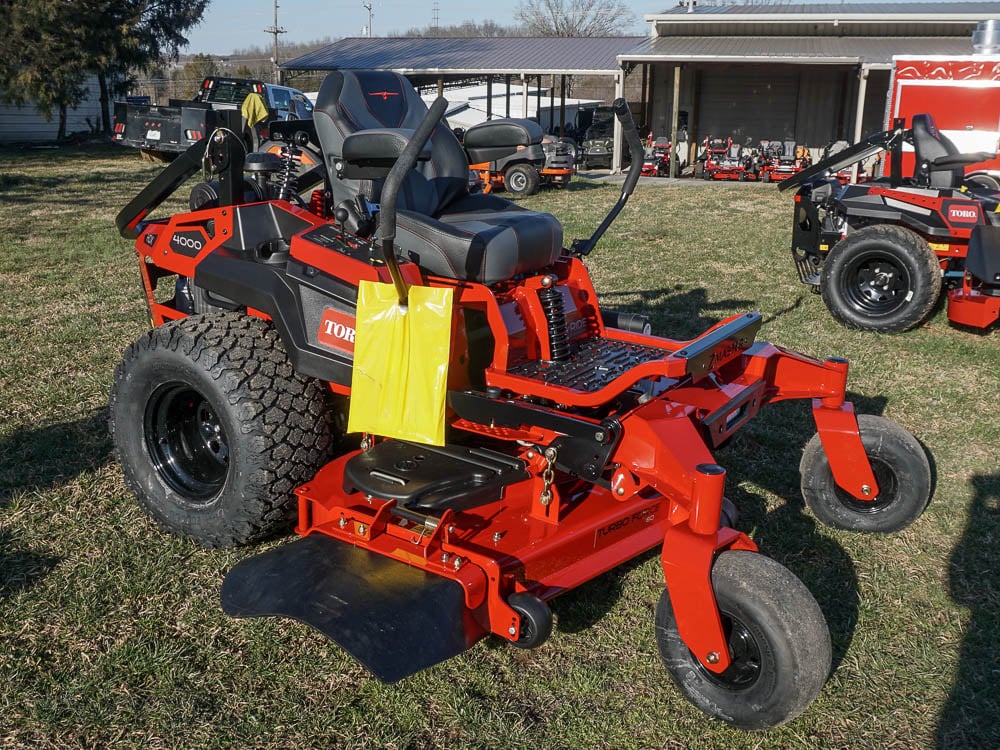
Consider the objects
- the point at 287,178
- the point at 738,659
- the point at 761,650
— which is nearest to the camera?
the point at 761,650

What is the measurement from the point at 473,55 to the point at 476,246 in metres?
24.5

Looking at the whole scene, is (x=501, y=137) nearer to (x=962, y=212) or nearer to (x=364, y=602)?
(x=364, y=602)

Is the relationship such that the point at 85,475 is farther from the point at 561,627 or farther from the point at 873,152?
the point at 873,152

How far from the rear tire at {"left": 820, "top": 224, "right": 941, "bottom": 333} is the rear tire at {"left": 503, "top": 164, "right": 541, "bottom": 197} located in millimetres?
8775

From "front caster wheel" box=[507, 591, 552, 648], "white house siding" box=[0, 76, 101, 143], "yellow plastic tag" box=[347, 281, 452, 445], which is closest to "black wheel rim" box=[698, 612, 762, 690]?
"front caster wheel" box=[507, 591, 552, 648]

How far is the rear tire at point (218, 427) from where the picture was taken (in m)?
3.29

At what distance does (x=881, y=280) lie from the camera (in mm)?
6969

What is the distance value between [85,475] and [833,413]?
126 inches

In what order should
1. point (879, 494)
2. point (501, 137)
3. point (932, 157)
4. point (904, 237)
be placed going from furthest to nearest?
1. point (932, 157)
2. point (904, 237)
3. point (501, 137)
4. point (879, 494)

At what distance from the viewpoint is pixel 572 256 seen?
380cm

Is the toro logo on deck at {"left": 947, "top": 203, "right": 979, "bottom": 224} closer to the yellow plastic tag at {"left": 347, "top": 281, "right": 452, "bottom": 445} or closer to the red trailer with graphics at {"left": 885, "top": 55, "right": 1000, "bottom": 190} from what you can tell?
the yellow plastic tag at {"left": 347, "top": 281, "right": 452, "bottom": 445}

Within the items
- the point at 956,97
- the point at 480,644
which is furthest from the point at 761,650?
the point at 956,97

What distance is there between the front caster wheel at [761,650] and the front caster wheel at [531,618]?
37cm

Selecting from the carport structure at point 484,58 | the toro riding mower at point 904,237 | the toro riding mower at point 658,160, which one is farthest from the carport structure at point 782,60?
the toro riding mower at point 904,237
